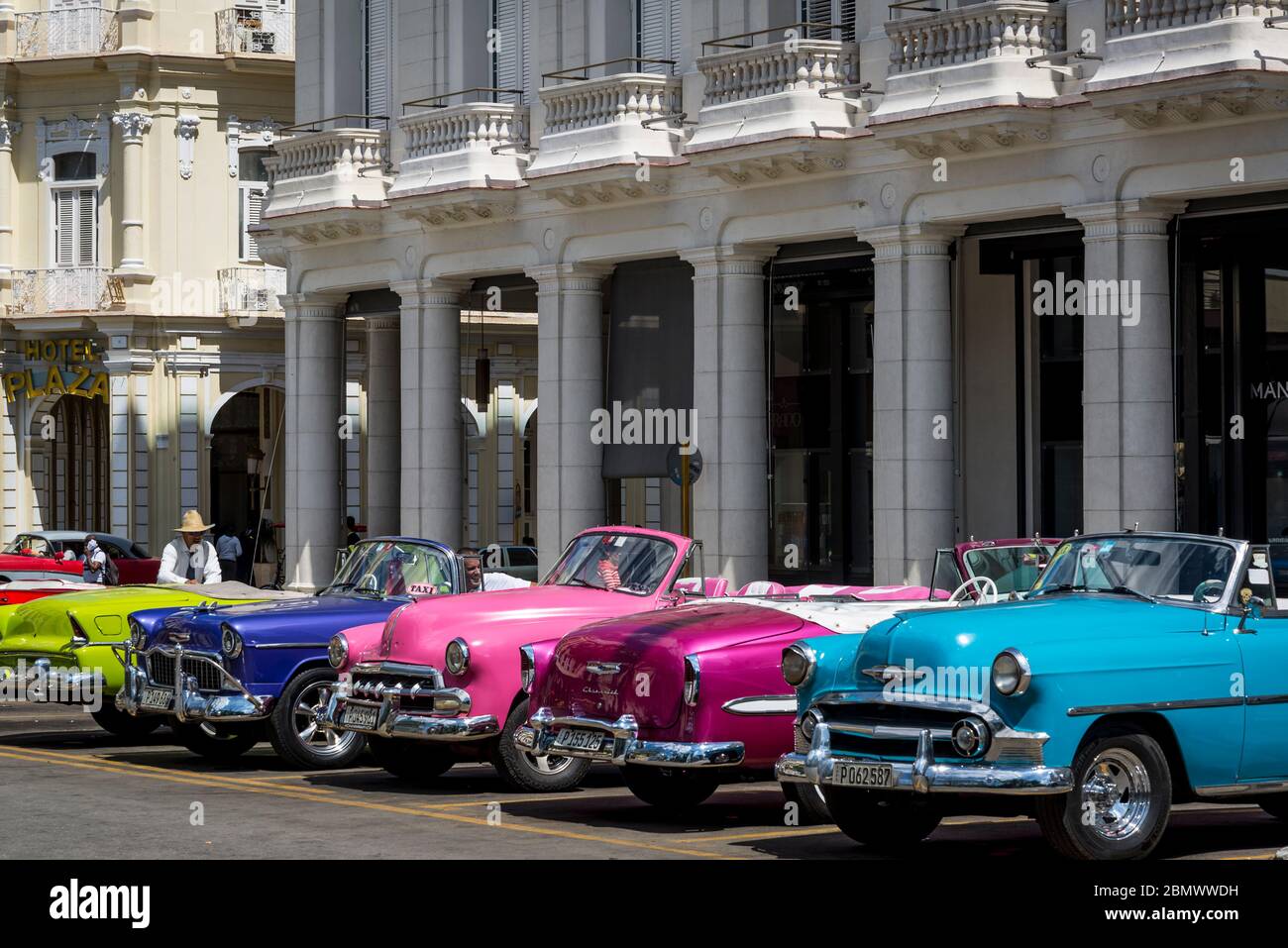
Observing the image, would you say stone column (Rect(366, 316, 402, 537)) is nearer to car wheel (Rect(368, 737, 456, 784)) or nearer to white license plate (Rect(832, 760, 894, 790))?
car wheel (Rect(368, 737, 456, 784))

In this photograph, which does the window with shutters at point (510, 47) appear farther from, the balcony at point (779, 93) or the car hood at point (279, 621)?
the car hood at point (279, 621)

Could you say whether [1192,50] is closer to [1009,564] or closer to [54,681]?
[1009,564]

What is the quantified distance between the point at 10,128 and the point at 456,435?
62.7ft

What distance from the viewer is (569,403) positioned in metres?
29.2

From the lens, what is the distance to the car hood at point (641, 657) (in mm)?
13172

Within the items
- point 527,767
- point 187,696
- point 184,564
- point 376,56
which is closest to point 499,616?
point 527,767

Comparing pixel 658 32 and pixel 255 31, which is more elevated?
pixel 255 31

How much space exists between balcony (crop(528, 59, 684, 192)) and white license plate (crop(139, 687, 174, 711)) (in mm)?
11676

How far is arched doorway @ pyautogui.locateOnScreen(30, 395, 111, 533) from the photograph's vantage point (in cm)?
4734

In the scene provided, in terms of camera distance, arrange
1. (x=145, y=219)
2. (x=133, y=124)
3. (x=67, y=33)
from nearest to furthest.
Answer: (x=133, y=124) < (x=145, y=219) < (x=67, y=33)

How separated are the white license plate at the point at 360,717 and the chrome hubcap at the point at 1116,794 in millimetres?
5700

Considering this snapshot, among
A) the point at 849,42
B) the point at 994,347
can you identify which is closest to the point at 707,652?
the point at 849,42

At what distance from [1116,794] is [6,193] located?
38.7m

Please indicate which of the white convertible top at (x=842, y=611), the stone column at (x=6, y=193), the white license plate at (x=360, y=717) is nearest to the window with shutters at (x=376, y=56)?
the stone column at (x=6, y=193)
